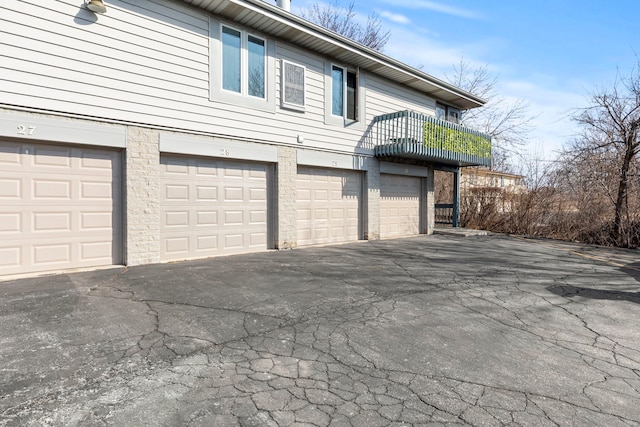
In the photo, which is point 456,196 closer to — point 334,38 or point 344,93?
point 344,93

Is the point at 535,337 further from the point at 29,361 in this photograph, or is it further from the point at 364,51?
the point at 364,51

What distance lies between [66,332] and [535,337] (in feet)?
16.0

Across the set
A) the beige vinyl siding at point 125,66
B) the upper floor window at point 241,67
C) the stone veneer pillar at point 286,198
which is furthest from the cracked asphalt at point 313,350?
the upper floor window at point 241,67

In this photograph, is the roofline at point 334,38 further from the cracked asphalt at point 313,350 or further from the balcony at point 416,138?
the cracked asphalt at point 313,350

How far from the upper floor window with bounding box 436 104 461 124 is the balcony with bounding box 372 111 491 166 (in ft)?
5.66

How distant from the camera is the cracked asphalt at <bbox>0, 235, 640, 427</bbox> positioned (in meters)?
2.46

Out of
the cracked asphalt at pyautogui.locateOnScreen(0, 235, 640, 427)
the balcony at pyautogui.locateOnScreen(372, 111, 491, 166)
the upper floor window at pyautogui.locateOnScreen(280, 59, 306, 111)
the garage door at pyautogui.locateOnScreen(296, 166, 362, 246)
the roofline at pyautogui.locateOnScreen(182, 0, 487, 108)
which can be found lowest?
the cracked asphalt at pyautogui.locateOnScreen(0, 235, 640, 427)

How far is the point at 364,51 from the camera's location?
34.0ft

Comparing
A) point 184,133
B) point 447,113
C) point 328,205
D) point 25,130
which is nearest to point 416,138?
point 328,205

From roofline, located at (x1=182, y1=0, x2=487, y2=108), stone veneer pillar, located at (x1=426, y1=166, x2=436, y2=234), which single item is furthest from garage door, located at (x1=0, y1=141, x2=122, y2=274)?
stone veneer pillar, located at (x1=426, y1=166, x2=436, y2=234)

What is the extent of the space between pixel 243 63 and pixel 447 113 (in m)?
9.57

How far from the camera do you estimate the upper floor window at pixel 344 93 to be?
34.7 feet

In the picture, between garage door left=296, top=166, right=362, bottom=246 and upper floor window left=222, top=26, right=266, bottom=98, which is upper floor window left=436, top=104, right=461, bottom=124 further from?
upper floor window left=222, top=26, right=266, bottom=98

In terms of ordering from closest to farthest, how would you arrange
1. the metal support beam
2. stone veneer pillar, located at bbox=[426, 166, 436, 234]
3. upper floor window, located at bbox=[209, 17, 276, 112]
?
→ upper floor window, located at bbox=[209, 17, 276, 112]
stone veneer pillar, located at bbox=[426, 166, 436, 234]
the metal support beam
